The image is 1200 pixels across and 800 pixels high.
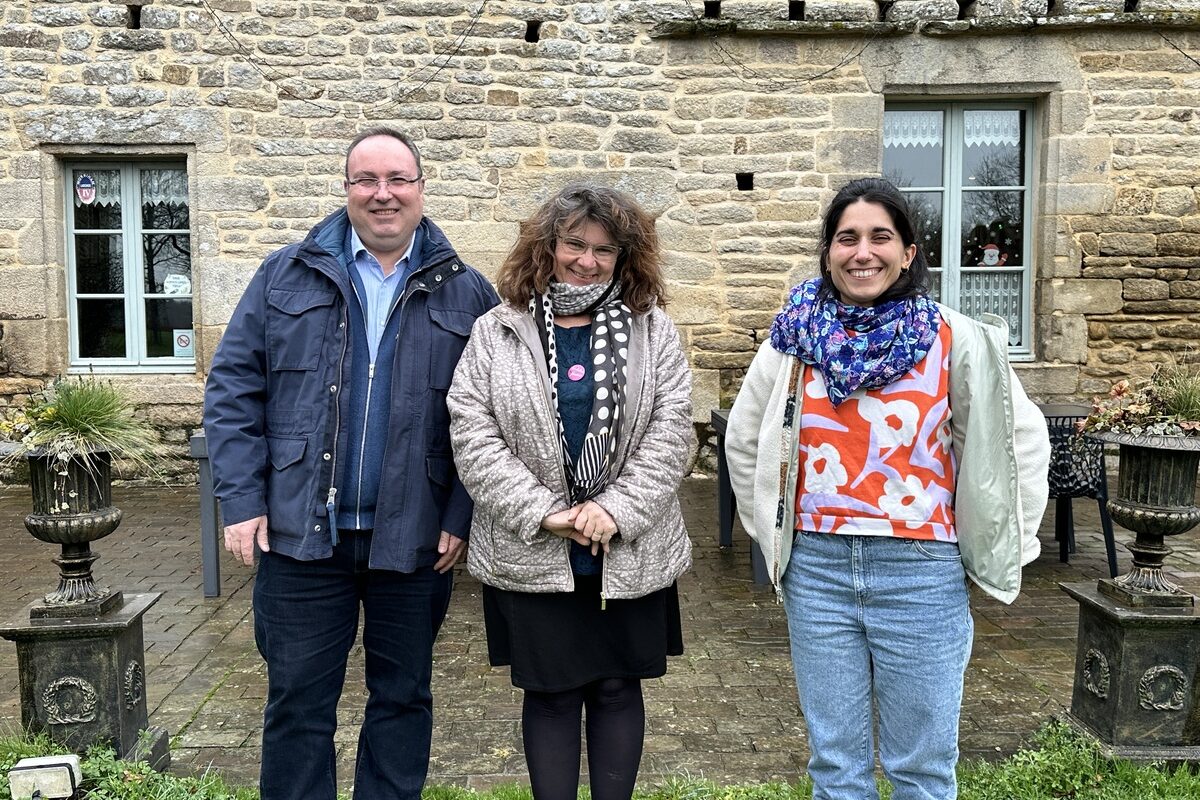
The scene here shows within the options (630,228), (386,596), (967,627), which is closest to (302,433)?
(386,596)

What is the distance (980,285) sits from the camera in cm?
800

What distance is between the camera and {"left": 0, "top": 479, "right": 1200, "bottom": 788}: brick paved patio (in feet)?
10.3

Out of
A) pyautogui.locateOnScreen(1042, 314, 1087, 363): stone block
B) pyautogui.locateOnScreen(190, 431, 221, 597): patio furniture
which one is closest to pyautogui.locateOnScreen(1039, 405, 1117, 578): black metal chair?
pyautogui.locateOnScreen(1042, 314, 1087, 363): stone block

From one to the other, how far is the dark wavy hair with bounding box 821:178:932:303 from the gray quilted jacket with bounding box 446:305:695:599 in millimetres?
518

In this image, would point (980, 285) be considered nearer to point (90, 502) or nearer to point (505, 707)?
point (505, 707)

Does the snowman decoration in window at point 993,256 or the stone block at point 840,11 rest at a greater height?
the stone block at point 840,11

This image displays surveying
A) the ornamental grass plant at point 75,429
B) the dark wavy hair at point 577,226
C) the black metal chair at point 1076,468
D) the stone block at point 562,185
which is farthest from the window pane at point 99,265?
the black metal chair at point 1076,468

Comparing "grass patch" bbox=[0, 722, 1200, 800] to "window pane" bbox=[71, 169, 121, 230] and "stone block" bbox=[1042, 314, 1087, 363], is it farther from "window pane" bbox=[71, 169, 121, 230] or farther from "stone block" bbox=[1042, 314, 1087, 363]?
"window pane" bbox=[71, 169, 121, 230]

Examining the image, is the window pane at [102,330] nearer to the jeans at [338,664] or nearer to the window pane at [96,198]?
the window pane at [96,198]

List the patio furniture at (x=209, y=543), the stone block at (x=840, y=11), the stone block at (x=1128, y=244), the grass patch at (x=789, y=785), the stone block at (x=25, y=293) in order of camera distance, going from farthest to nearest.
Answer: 1. the stone block at (x=1128, y=244)
2. the stone block at (x=25, y=293)
3. the stone block at (x=840, y=11)
4. the patio furniture at (x=209, y=543)
5. the grass patch at (x=789, y=785)

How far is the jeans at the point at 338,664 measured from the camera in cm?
242

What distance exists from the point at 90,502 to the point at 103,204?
5.79 m

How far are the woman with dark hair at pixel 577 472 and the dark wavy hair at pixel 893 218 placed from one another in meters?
0.48

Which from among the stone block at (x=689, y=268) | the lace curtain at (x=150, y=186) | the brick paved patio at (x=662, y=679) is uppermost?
the lace curtain at (x=150, y=186)
